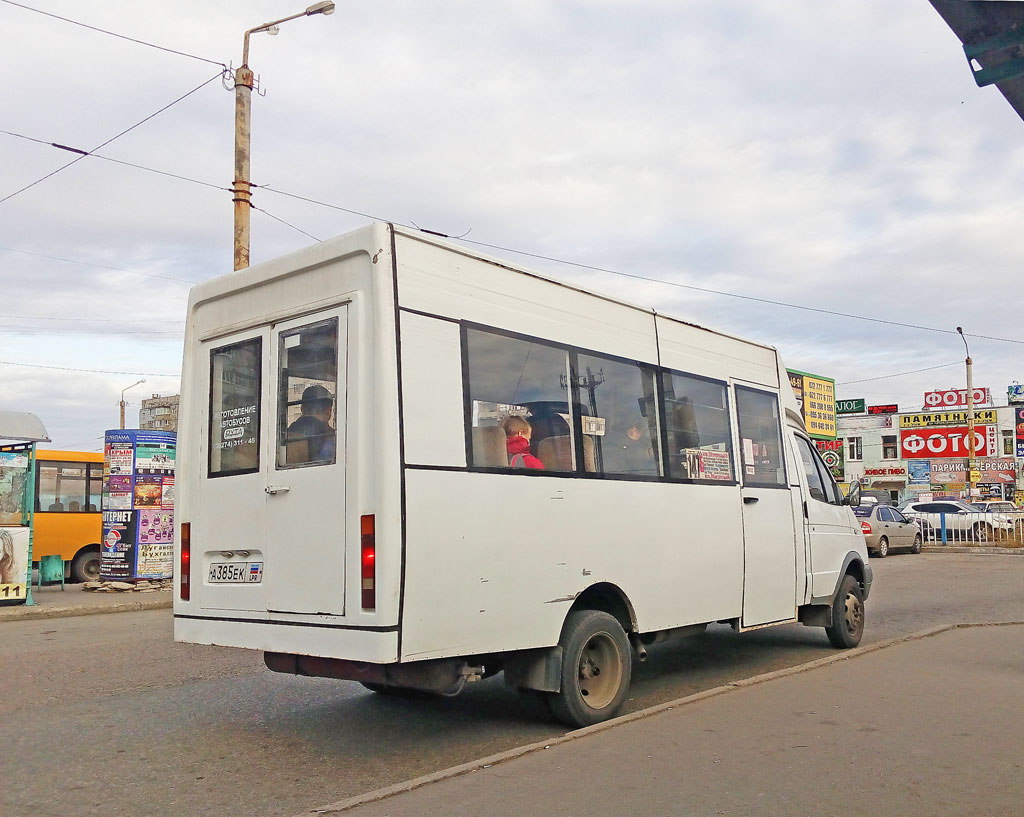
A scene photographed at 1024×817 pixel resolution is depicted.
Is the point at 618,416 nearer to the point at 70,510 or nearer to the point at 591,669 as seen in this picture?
the point at 591,669

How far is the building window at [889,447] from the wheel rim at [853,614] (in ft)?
203

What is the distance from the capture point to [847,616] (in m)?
10.2

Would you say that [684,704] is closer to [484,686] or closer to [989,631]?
→ [484,686]

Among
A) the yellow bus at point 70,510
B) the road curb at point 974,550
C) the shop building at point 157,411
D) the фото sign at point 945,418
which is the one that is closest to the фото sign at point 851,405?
the фото sign at point 945,418

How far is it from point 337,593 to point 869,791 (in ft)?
9.70

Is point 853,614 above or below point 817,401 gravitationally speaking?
below

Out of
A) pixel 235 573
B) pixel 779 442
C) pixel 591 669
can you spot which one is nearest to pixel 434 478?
pixel 235 573

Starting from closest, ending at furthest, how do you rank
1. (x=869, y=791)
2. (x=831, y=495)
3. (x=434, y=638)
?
(x=869, y=791) < (x=434, y=638) < (x=831, y=495)

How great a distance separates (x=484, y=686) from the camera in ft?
27.7

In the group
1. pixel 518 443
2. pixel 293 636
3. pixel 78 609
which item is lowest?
pixel 78 609

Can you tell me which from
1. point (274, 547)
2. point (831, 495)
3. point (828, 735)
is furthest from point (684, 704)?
point (831, 495)

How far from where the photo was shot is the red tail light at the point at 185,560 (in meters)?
6.57

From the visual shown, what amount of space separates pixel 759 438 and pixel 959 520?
92.6 feet

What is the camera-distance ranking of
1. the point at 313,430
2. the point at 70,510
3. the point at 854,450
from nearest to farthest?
the point at 313,430, the point at 70,510, the point at 854,450
